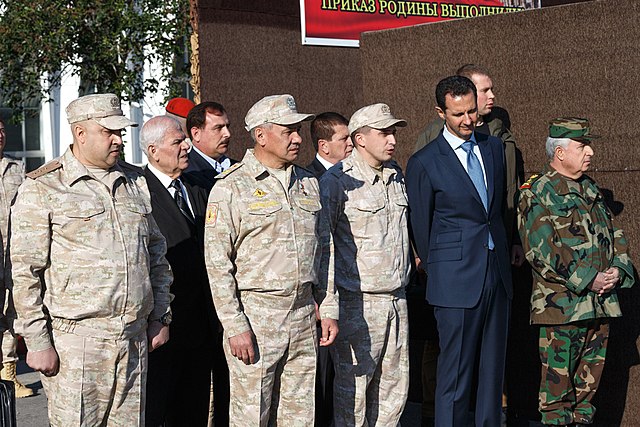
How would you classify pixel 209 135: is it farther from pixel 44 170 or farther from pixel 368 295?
pixel 44 170

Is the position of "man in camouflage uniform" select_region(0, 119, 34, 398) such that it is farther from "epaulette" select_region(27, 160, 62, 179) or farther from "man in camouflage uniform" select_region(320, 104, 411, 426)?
"man in camouflage uniform" select_region(320, 104, 411, 426)

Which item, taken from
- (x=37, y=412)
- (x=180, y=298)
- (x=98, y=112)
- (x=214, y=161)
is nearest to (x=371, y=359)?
(x=180, y=298)

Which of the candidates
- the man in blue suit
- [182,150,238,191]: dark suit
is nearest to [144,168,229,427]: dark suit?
[182,150,238,191]: dark suit

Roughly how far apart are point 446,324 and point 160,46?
665cm

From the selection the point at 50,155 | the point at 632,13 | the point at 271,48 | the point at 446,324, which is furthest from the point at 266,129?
the point at 50,155

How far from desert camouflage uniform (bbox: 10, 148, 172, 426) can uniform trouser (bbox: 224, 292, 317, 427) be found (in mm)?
524

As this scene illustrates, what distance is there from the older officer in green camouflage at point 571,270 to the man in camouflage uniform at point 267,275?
5.19 ft

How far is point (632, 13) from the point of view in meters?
5.96

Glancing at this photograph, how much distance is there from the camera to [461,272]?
5.35m

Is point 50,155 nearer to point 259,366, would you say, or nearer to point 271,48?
point 271,48

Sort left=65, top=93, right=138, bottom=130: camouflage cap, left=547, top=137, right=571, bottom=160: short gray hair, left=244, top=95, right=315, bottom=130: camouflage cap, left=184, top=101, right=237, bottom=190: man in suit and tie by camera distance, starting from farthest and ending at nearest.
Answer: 1. left=184, top=101, right=237, bottom=190: man in suit and tie
2. left=547, top=137, right=571, bottom=160: short gray hair
3. left=244, top=95, right=315, bottom=130: camouflage cap
4. left=65, top=93, right=138, bottom=130: camouflage cap

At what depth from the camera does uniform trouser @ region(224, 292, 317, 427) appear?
4.57m

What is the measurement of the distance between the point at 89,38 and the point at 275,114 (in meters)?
6.73

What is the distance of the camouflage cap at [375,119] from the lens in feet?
17.5
